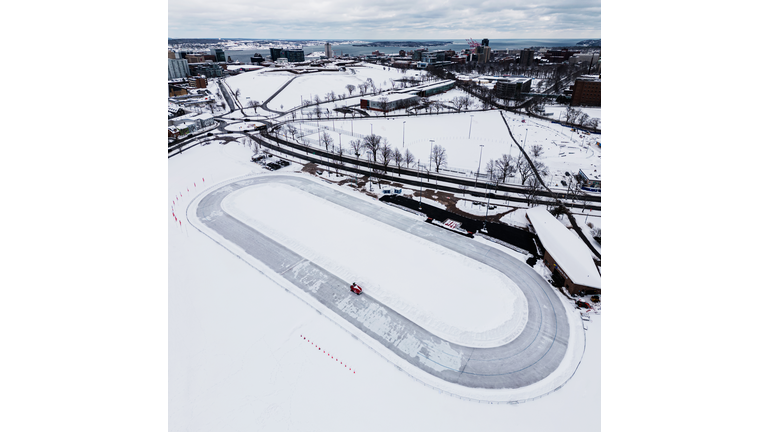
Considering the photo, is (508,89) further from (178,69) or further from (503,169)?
(178,69)

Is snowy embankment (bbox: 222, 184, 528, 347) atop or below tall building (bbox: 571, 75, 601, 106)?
below

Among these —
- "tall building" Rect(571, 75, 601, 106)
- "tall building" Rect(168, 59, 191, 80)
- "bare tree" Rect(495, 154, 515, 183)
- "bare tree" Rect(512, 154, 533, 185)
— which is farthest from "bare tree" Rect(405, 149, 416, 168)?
"tall building" Rect(168, 59, 191, 80)

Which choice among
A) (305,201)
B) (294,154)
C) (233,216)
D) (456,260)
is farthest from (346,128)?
(456,260)

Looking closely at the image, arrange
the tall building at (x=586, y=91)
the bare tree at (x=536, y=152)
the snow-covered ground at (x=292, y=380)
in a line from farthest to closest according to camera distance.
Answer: the tall building at (x=586, y=91)
the bare tree at (x=536, y=152)
the snow-covered ground at (x=292, y=380)

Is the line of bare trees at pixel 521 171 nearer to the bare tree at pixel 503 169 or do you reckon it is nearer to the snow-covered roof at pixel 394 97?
the bare tree at pixel 503 169

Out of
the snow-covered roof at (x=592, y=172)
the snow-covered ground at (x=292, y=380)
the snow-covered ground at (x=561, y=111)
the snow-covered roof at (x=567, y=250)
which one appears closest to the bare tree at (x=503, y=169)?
the snow-covered roof at (x=592, y=172)

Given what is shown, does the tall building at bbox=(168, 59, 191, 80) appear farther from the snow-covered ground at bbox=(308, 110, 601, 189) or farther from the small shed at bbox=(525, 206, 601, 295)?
the small shed at bbox=(525, 206, 601, 295)
